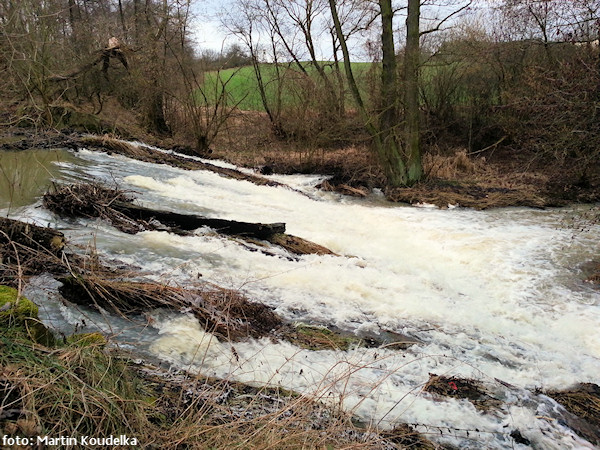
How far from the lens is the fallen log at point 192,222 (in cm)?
672

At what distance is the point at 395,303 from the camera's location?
517 centimetres

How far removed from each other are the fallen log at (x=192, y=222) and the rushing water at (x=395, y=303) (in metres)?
0.37

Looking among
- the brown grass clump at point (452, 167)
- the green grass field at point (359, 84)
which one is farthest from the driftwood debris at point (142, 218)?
the green grass field at point (359, 84)

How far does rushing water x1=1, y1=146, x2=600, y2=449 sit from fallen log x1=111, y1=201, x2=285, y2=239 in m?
0.37

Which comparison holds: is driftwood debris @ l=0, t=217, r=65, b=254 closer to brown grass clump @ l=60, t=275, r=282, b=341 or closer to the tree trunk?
brown grass clump @ l=60, t=275, r=282, b=341

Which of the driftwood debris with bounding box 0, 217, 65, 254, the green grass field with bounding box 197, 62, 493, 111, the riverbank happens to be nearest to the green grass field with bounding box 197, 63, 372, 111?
the green grass field with bounding box 197, 62, 493, 111

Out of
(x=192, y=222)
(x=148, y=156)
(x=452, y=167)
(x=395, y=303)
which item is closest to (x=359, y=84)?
(x=452, y=167)

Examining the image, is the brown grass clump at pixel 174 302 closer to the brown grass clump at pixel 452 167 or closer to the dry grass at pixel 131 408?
the dry grass at pixel 131 408

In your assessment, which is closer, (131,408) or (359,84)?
(131,408)

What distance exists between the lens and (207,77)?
1709cm

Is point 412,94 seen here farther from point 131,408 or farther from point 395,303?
point 131,408

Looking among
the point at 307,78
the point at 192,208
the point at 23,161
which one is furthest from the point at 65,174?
the point at 307,78

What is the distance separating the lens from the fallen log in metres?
6.72

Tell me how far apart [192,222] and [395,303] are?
340 centimetres
